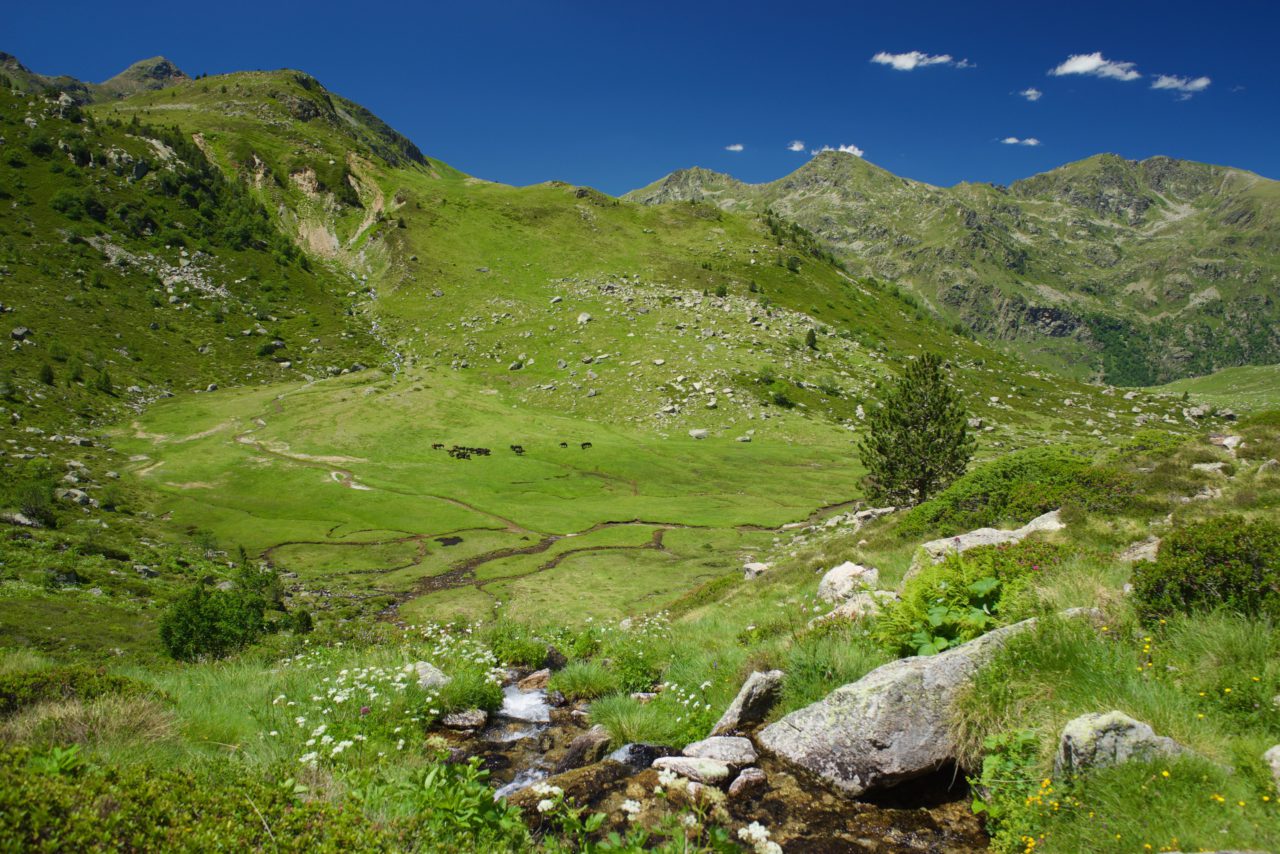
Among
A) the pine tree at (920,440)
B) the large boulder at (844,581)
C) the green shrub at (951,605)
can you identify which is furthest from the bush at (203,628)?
the pine tree at (920,440)

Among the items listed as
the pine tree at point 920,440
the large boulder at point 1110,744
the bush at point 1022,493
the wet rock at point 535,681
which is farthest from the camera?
the pine tree at point 920,440

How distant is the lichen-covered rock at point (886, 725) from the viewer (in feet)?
23.7

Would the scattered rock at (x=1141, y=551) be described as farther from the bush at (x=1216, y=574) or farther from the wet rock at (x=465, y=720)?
the wet rock at (x=465, y=720)

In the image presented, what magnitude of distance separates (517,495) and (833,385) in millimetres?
69368

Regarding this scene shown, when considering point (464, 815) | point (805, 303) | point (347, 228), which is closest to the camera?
point (464, 815)

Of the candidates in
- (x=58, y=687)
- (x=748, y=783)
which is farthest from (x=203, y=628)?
(x=748, y=783)

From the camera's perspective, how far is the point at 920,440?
3838cm

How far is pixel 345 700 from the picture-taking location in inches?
360

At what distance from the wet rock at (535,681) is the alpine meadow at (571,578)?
0.26 metres

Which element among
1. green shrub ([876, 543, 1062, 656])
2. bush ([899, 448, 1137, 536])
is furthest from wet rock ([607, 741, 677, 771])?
bush ([899, 448, 1137, 536])

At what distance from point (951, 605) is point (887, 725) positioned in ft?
10.9

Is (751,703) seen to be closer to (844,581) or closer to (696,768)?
(696,768)

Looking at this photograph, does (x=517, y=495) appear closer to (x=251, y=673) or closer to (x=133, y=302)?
(x=251, y=673)

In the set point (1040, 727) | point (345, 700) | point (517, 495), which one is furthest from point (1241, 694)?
point (517, 495)
